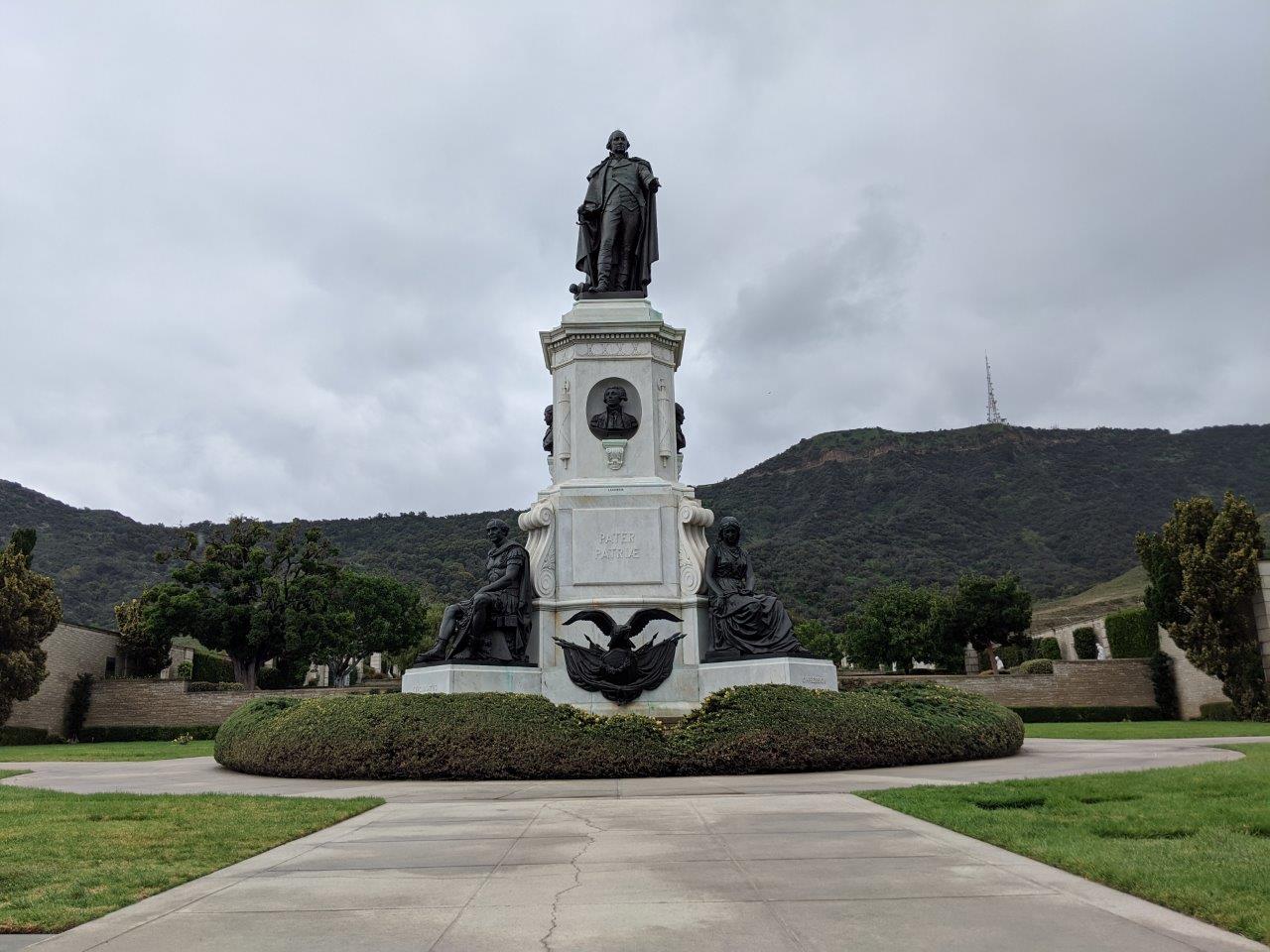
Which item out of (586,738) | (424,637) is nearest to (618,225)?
(586,738)

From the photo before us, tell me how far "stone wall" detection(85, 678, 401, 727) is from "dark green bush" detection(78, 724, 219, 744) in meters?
0.41

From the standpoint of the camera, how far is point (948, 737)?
13.5 metres

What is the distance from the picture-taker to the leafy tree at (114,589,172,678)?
132ft

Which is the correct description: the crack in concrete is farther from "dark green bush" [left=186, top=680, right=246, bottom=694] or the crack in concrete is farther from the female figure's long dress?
"dark green bush" [left=186, top=680, right=246, bottom=694]

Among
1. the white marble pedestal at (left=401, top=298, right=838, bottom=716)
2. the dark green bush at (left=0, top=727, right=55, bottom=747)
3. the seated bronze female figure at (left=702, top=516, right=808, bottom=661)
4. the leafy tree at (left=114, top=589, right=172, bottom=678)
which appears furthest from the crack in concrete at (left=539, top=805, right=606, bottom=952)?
the leafy tree at (left=114, top=589, right=172, bottom=678)

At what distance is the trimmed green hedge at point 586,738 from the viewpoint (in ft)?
40.7

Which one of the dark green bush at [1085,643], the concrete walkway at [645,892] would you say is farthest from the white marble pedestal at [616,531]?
the dark green bush at [1085,643]

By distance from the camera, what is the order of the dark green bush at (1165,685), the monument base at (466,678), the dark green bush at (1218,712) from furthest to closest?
the dark green bush at (1165,685), the dark green bush at (1218,712), the monument base at (466,678)

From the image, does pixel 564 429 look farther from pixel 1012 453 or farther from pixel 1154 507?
pixel 1012 453

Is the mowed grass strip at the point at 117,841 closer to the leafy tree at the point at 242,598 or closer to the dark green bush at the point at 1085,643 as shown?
the leafy tree at the point at 242,598

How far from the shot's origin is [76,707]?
35344 millimetres

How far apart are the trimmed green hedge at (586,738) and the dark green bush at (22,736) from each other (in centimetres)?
2285

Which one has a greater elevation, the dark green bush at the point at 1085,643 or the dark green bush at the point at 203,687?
the dark green bush at the point at 1085,643

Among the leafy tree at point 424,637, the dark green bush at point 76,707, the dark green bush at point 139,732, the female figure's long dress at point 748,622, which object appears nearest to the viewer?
the female figure's long dress at point 748,622
